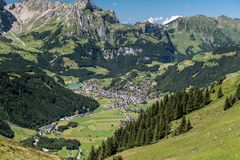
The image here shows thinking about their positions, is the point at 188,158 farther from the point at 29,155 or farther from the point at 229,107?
the point at 229,107

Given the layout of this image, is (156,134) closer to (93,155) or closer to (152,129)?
(152,129)

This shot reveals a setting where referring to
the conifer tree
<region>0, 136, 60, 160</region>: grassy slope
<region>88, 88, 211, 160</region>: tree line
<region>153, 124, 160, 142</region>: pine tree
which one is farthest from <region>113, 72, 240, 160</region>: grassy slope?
the conifer tree

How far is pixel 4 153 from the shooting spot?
74.0 meters

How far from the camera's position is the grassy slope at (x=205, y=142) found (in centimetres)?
7438

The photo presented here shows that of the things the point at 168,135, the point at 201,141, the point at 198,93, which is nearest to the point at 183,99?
the point at 198,93

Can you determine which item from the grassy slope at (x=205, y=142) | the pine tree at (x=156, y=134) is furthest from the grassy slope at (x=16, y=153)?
the pine tree at (x=156, y=134)

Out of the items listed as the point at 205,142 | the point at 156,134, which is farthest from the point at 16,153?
the point at 156,134

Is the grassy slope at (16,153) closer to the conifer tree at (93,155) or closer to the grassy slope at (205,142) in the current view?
the grassy slope at (205,142)

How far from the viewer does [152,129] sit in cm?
17362

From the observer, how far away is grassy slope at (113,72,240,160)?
74.4 meters

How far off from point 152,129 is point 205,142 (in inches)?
2970

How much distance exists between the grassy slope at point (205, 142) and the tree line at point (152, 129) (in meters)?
7.10

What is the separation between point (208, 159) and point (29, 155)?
101ft

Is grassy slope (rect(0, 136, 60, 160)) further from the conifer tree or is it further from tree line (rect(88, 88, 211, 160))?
the conifer tree
